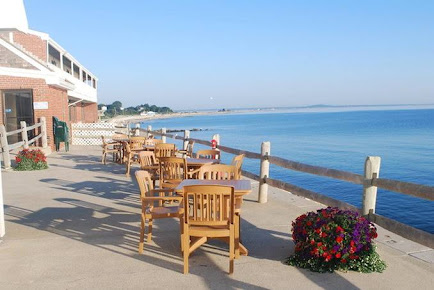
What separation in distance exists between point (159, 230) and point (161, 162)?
4.81 feet

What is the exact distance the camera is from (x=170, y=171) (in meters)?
7.21

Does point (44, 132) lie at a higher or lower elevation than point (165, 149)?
lower

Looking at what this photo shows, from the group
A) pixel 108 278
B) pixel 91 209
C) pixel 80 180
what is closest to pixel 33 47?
pixel 80 180

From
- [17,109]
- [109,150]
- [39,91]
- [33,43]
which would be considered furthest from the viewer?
[33,43]

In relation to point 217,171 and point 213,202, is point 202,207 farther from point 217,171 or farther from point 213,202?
point 217,171

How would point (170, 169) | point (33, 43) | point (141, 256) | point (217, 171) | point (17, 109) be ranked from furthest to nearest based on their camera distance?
1. point (33, 43)
2. point (17, 109)
3. point (170, 169)
4. point (217, 171)
5. point (141, 256)

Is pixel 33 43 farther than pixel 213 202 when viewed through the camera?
Yes

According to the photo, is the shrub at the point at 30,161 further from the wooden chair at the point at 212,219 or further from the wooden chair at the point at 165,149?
the wooden chair at the point at 212,219

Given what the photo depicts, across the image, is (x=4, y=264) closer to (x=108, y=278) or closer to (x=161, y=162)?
(x=108, y=278)

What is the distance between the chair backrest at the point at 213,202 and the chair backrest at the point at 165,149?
518 centimetres

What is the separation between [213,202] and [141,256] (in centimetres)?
131

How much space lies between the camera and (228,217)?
→ 448cm

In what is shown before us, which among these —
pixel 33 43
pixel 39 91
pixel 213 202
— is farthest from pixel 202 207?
pixel 33 43

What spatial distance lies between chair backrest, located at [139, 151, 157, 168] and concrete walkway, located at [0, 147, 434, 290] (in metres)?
0.79
